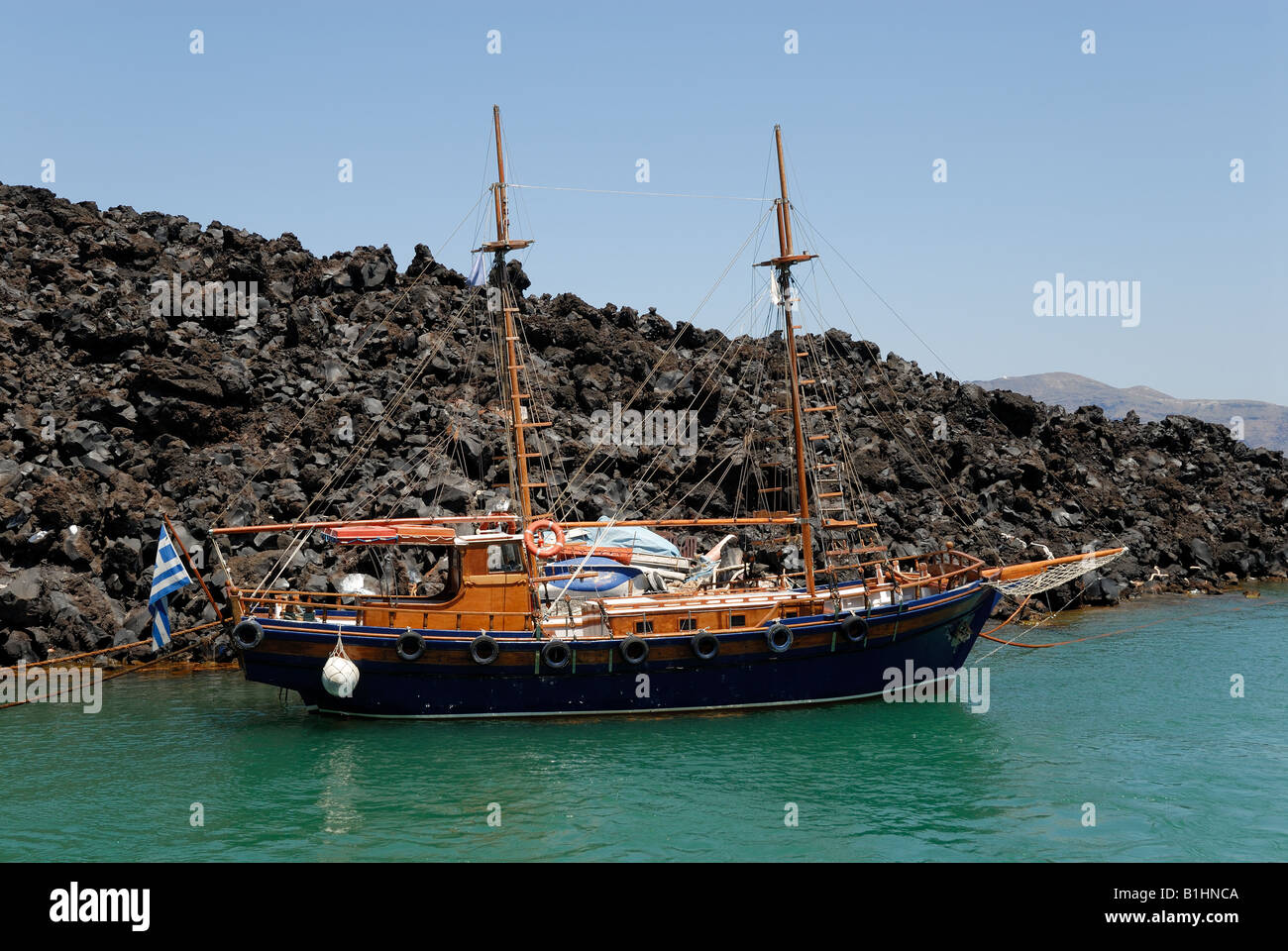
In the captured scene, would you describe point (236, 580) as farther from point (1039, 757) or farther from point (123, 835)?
point (1039, 757)

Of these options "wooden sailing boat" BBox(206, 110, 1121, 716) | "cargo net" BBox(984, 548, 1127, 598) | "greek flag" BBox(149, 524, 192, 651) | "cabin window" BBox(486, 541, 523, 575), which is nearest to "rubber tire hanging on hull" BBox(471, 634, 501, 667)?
"wooden sailing boat" BBox(206, 110, 1121, 716)

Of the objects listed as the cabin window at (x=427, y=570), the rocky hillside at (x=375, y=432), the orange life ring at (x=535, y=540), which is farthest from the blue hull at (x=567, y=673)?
the rocky hillside at (x=375, y=432)

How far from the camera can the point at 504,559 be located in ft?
101

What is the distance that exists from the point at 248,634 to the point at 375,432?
23.6 m

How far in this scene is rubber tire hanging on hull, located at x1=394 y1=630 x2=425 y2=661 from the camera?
29.1 meters

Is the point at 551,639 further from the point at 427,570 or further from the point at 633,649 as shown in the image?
the point at 427,570

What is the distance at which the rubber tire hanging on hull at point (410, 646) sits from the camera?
95.6ft

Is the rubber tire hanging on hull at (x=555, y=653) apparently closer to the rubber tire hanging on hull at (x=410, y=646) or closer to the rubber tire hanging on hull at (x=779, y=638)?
the rubber tire hanging on hull at (x=410, y=646)

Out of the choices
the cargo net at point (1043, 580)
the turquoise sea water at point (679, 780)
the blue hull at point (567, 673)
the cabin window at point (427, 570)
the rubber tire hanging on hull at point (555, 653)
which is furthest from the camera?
the cabin window at point (427, 570)

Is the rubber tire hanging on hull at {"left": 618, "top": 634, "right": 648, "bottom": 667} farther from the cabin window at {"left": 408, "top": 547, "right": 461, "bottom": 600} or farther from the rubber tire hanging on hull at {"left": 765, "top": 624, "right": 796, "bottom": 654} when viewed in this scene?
the cabin window at {"left": 408, "top": 547, "right": 461, "bottom": 600}

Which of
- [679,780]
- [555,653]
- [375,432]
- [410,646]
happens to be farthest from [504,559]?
[375,432]

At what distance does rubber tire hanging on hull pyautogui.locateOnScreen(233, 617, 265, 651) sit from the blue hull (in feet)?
0.82

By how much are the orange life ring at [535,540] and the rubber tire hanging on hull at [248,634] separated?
7.70 metres
